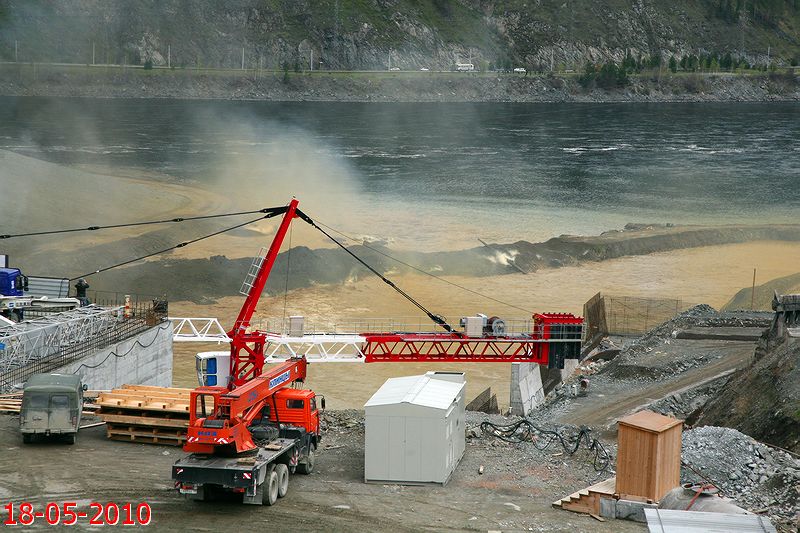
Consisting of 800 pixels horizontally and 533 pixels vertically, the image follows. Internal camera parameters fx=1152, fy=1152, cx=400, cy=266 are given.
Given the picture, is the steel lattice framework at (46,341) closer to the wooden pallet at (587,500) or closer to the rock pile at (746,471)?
the wooden pallet at (587,500)

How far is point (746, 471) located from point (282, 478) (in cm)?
1130

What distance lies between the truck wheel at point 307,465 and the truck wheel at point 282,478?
62.7 inches

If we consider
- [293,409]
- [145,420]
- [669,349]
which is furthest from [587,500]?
[669,349]

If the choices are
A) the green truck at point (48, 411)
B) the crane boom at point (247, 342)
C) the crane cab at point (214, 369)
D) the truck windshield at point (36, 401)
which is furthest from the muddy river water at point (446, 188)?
the truck windshield at point (36, 401)

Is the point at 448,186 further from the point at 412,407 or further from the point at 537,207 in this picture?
the point at 412,407

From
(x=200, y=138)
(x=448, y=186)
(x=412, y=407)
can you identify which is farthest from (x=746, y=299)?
(x=200, y=138)

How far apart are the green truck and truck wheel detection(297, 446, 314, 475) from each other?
21.1ft

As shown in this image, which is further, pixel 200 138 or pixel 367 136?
pixel 367 136

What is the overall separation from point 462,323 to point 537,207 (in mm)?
82454

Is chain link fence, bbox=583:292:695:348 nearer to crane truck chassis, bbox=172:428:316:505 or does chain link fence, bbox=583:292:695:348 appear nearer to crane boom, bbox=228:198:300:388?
crane boom, bbox=228:198:300:388

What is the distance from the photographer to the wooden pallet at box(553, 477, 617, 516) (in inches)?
1059

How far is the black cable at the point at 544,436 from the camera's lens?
30.7 metres

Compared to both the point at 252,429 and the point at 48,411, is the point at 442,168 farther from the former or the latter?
the point at 252,429

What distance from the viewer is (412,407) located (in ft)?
94.4
